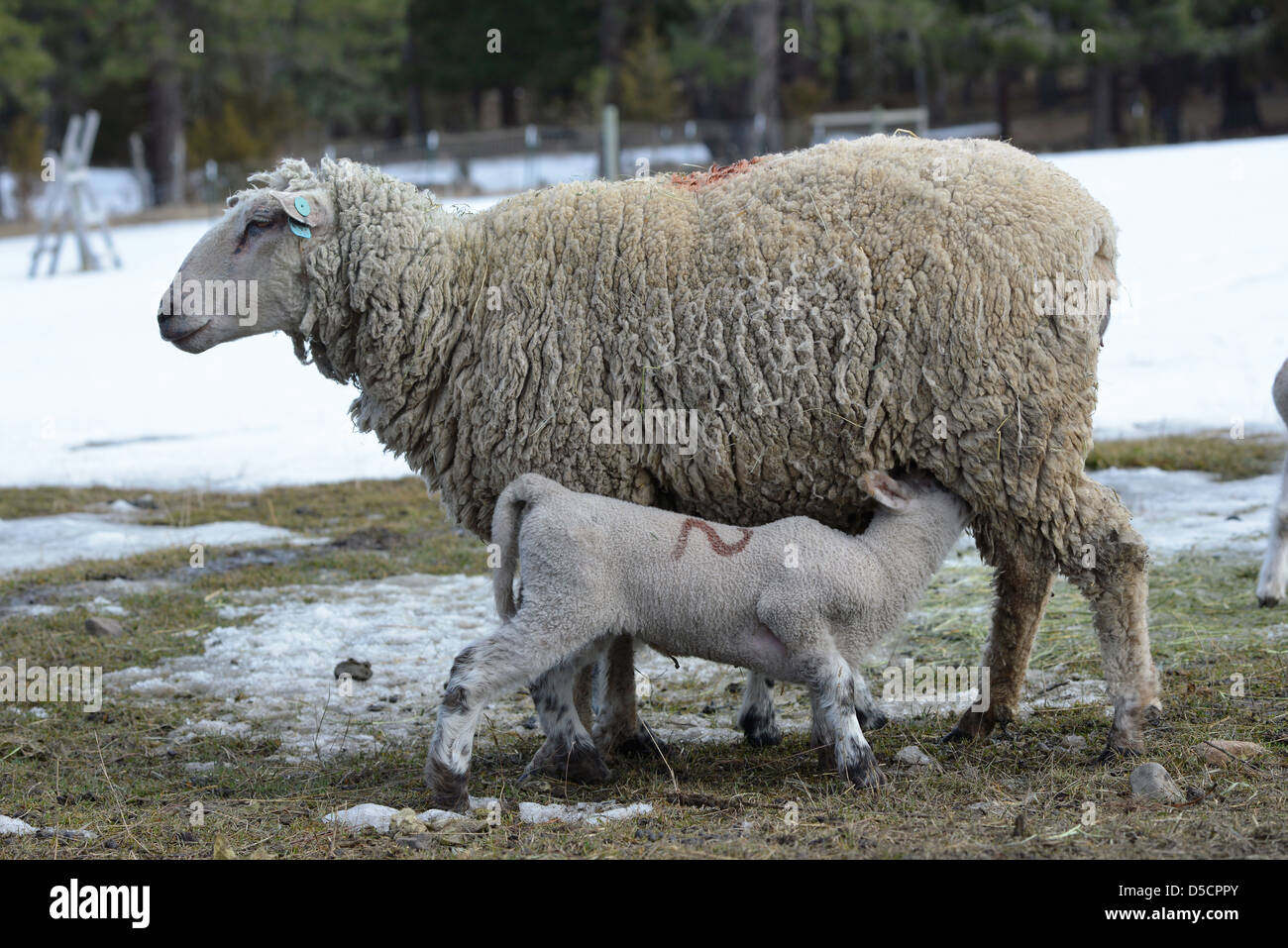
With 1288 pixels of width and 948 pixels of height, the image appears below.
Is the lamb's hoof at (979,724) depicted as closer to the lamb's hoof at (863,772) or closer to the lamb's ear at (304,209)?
the lamb's hoof at (863,772)

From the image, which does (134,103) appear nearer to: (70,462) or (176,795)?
(70,462)

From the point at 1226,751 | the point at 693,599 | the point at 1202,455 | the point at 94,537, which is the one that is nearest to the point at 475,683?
the point at 693,599

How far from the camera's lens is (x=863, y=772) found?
447cm

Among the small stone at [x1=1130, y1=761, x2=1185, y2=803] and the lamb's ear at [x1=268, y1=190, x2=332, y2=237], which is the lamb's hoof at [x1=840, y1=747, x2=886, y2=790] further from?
the lamb's ear at [x1=268, y1=190, x2=332, y2=237]

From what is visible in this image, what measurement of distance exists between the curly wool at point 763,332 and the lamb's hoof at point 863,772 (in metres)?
0.92

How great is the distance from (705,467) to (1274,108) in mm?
46126

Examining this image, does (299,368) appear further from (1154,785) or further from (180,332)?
(1154,785)

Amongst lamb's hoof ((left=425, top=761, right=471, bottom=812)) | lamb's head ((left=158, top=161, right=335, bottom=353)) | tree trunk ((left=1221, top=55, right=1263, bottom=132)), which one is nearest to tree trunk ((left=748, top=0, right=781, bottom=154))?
tree trunk ((left=1221, top=55, right=1263, bottom=132))

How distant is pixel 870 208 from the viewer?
4.88m

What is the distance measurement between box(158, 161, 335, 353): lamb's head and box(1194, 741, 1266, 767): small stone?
11.7 feet

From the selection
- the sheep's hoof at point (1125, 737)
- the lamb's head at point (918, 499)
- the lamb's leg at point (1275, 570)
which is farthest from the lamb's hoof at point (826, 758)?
the lamb's leg at point (1275, 570)

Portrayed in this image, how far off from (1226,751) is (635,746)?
2047 mm

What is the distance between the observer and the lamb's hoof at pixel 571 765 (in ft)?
15.9

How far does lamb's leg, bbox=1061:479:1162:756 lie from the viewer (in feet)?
15.8
